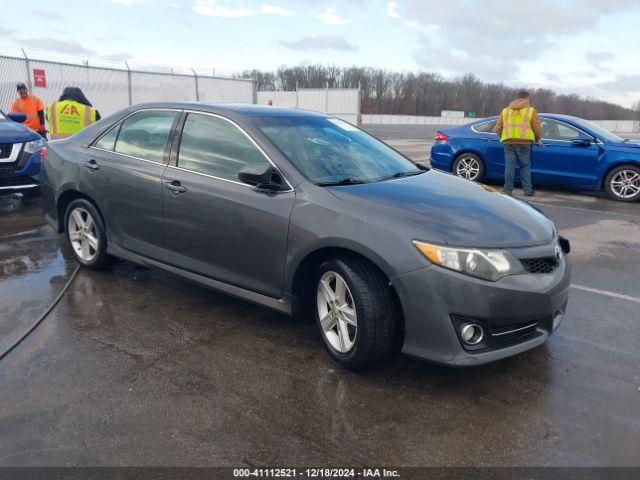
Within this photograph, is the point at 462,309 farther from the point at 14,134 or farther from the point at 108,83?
the point at 108,83

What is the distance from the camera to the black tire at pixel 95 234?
15.6 ft

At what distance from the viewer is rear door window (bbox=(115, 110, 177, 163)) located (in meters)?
4.31

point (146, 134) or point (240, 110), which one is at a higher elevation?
point (240, 110)

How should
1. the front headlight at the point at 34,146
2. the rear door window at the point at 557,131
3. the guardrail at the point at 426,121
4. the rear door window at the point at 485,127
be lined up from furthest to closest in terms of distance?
the guardrail at the point at 426,121, the rear door window at the point at 485,127, the rear door window at the point at 557,131, the front headlight at the point at 34,146

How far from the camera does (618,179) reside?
9.62m

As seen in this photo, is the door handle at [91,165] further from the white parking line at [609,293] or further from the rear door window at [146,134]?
the white parking line at [609,293]

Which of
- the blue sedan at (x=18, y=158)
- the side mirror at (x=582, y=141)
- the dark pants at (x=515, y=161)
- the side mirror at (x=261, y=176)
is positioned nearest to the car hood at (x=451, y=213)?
the side mirror at (x=261, y=176)

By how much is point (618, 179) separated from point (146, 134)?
8436 mm

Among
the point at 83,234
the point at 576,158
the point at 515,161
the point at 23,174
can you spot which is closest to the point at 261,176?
the point at 83,234

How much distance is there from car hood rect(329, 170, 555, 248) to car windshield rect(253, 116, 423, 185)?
207 millimetres

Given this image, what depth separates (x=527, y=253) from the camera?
Answer: 308 centimetres

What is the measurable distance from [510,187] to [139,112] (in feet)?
23.1

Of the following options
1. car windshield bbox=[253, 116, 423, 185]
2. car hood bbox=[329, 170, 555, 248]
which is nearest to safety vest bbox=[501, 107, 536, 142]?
car windshield bbox=[253, 116, 423, 185]

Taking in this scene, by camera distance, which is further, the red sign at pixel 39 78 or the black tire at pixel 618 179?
the red sign at pixel 39 78
